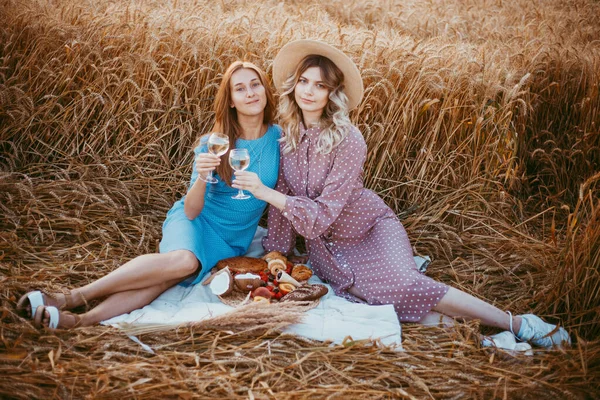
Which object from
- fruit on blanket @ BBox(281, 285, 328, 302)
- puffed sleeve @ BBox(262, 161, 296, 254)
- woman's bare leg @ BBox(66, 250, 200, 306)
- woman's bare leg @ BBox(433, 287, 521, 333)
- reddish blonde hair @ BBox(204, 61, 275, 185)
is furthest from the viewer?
puffed sleeve @ BBox(262, 161, 296, 254)

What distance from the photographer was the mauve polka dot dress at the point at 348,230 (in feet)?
10.0

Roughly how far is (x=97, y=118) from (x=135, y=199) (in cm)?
81

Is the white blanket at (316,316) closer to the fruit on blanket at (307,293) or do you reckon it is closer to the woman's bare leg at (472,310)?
the fruit on blanket at (307,293)

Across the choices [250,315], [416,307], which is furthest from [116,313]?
[416,307]

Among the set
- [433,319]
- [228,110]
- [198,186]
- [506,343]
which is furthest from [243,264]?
[506,343]

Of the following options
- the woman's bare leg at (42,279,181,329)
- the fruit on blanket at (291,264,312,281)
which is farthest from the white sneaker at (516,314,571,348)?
the woman's bare leg at (42,279,181,329)

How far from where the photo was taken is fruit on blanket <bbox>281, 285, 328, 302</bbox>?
3080mm

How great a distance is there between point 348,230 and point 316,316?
2.21ft

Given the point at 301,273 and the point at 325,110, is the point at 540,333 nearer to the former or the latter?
the point at 301,273

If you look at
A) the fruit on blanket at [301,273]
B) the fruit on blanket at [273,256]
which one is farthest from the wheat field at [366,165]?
the fruit on blanket at [273,256]

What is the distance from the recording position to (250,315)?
108 inches

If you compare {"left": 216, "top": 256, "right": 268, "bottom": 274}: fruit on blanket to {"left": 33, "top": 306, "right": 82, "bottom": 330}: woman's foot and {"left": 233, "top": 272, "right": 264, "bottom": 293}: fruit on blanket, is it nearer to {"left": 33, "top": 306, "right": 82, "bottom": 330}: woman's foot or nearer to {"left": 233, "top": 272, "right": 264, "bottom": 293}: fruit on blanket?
{"left": 233, "top": 272, "right": 264, "bottom": 293}: fruit on blanket

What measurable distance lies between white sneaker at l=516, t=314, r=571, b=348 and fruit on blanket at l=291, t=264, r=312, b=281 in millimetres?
1284

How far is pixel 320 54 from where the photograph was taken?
3264 millimetres
